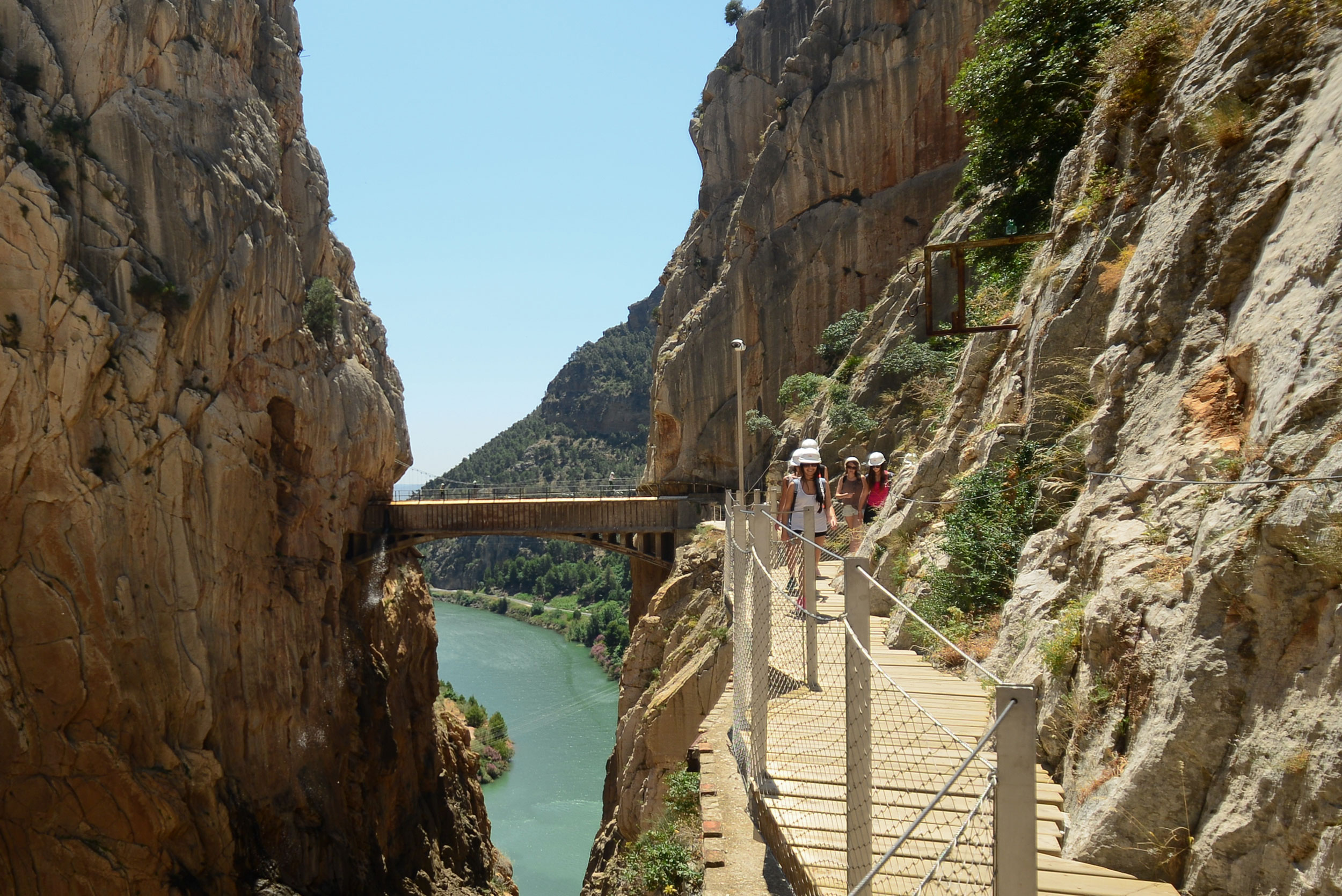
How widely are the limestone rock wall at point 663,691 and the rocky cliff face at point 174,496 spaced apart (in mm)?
7027

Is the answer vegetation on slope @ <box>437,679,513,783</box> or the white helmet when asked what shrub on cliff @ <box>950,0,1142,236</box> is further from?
vegetation on slope @ <box>437,679,513,783</box>

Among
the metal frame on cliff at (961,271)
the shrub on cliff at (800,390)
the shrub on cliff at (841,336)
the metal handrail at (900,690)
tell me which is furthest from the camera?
the shrub on cliff at (841,336)

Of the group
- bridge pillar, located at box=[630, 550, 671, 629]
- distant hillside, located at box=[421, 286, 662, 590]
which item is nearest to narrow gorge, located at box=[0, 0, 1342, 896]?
bridge pillar, located at box=[630, 550, 671, 629]

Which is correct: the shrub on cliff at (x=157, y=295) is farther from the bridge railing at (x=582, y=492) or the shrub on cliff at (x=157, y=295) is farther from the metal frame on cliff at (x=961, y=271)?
the metal frame on cliff at (x=961, y=271)

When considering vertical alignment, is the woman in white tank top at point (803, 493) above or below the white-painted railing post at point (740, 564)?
above

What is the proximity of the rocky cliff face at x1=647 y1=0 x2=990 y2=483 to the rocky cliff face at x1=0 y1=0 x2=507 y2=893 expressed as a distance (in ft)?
34.2

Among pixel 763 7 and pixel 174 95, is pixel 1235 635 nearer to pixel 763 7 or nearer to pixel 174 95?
pixel 174 95

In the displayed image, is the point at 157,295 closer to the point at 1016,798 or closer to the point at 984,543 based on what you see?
the point at 984,543

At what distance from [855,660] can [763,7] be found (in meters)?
33.4

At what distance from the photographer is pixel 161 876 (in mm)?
17016

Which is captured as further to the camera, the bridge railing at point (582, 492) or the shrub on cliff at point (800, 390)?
the bridge railing at point (582, 492)

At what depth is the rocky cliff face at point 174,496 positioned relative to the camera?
16672 millimetres

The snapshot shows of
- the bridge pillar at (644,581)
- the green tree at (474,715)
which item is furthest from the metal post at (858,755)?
the green tree at (474,715)

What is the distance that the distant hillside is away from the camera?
99.5m
